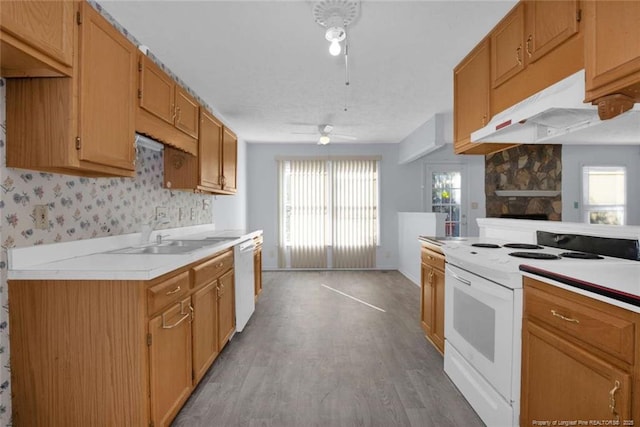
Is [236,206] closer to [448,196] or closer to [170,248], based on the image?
[170,248]

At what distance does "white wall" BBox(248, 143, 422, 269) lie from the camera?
604 cm

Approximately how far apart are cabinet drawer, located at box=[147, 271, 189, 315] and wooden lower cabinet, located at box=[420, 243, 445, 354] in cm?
178

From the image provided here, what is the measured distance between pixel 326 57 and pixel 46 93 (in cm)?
192

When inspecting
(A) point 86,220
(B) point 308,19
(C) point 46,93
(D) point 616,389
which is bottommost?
(D) point 616,389

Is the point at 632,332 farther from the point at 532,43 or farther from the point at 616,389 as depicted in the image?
the point at 532,43

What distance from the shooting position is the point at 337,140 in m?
→ 5.76

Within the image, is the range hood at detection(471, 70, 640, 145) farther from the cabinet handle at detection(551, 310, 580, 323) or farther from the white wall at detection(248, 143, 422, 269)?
the white wall at detection(248, 143, 422, 269)

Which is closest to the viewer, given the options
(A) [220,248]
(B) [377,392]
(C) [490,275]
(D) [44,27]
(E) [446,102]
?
(D) [44,27]

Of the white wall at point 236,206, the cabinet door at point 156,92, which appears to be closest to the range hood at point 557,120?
the cabinet door at point 156,92

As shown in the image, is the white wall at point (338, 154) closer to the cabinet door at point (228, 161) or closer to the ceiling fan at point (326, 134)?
the ceiling fan at point (326, 134)

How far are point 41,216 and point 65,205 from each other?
0.56 ft

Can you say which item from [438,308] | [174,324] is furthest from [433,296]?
[174,324]

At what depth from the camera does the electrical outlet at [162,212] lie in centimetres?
278

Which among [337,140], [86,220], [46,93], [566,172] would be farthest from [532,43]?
[566,172]
